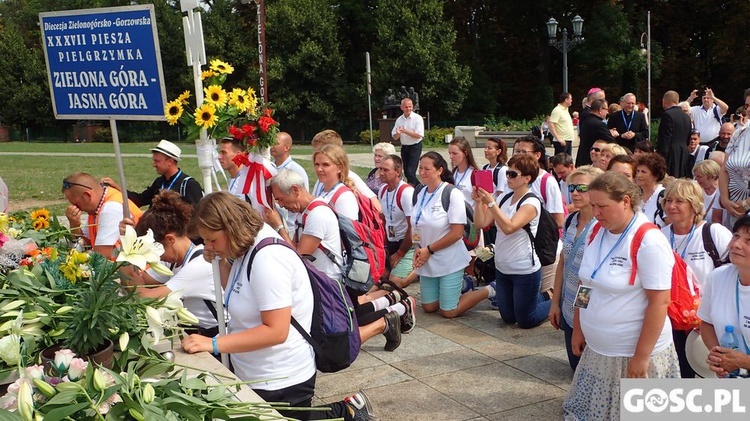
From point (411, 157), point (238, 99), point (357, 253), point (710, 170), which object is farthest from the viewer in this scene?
point (411, 157)

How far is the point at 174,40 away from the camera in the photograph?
47.0 metres

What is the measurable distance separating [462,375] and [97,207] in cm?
316

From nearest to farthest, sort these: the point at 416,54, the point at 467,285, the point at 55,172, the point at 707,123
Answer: the point at 467,285, the point at 707,123, the point at 55,172, the point at 416,54

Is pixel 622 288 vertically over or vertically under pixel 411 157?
over

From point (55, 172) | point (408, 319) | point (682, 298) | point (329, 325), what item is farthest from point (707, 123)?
point (55, 172)

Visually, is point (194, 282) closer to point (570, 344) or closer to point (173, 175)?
point (570, 344)

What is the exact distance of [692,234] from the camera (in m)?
4.96

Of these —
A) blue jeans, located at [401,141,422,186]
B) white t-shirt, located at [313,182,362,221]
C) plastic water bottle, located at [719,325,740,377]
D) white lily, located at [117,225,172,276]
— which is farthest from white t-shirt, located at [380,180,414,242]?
blue jeans, located at [401,141,422,186]

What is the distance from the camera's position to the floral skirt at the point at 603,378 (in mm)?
4168

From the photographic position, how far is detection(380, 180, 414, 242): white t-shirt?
25.9 feet

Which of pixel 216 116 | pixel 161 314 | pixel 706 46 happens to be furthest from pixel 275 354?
pixel 706 46

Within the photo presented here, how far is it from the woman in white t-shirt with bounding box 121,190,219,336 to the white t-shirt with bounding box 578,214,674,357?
7.12 ft

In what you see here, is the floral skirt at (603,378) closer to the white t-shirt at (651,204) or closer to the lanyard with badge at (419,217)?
the white t-shirt at (651,204)

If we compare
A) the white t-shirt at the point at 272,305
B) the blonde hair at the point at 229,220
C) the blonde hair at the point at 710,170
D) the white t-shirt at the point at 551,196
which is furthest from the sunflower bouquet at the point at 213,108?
the blonde hair at the point at 710,170
